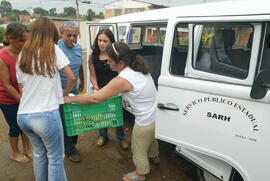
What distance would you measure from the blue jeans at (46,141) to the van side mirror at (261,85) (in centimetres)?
166

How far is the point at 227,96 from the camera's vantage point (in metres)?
1.79

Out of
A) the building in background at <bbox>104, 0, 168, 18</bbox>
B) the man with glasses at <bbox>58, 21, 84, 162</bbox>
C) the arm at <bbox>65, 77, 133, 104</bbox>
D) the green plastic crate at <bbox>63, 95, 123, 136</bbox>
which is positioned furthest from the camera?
the building in background at <bbox>104, 0, 168, 18</bbox>

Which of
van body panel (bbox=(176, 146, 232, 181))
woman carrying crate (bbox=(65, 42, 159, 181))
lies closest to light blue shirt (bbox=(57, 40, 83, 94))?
woman carrying crate (bbox=(65, 42, 159, 181))

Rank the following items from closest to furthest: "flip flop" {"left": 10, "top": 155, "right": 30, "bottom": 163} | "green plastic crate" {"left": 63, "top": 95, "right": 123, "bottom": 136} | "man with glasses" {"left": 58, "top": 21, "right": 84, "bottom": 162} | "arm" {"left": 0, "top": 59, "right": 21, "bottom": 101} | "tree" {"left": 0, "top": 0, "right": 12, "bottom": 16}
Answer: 1. "green plastic crate" {"left": 63, "top": 95, "right": 123, "bottom": 136}
2. "arm" {"left": 0, "top": 59, "right": 21, "bottom": 101}
3. "man with glasses" {"left": 58, "top": 21, "right": 84, "bottom": 162}
4. "flip flop" {"left": 10, "top": 155, "right": 30, "bottom": 163}
5. "tree" {"left": 0, "top": 0, "right": 12, "bottom": 16}

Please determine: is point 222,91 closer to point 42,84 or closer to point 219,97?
point 219,97

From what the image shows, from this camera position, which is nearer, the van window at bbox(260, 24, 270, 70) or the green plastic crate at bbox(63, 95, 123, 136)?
the van window at bbox(260, 24, 270, 70)

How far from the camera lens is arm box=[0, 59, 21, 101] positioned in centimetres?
235

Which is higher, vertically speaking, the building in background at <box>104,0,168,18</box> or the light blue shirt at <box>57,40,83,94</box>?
the building in background at <box>104,0,168,18</box>

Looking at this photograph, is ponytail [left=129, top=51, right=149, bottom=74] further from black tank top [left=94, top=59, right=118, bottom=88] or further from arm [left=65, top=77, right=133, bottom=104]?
black tank top [left=94, top=59, right=118, bottom=88]

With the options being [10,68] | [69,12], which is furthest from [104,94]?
[69,12]

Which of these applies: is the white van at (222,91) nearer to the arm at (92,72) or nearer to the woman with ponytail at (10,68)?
the arm at (92,72)

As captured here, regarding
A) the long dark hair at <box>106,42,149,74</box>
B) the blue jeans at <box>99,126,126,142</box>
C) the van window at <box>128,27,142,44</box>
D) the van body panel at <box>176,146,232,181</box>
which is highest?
the van window at <box>128,27,142,44</box>

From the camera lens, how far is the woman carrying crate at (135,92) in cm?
214

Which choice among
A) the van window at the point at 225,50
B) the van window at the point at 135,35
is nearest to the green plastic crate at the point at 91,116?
the van window at the point at 225,50
